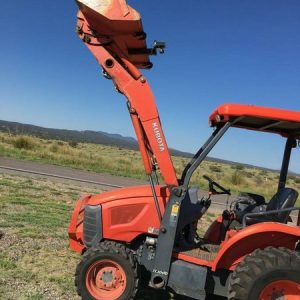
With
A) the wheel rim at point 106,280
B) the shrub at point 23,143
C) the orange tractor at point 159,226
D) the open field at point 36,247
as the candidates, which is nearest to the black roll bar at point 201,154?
the orange tractor at point 159,226

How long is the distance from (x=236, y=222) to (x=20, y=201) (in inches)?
250

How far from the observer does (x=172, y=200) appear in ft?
17.5

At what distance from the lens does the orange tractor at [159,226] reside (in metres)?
4.92

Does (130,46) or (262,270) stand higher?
(130,46)

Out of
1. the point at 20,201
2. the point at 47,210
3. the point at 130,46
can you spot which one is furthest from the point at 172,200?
the point at 20,201

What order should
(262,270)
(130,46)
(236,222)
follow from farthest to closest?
(236,222), (130,46), (262,270)

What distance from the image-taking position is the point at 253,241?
5168 millimetres

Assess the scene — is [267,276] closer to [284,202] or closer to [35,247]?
[284,202]

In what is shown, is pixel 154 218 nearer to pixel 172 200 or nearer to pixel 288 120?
pixel 172 200

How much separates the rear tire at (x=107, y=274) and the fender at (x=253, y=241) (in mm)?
969

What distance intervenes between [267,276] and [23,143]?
93.6ft

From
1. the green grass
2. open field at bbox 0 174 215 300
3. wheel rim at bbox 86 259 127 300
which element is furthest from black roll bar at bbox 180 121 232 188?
the green grass

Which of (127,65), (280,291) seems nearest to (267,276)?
(280,291)

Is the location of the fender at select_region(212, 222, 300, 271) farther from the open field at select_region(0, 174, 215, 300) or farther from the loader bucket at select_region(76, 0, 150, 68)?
the loader bucket at select_region(76, 0, 150, 68)
